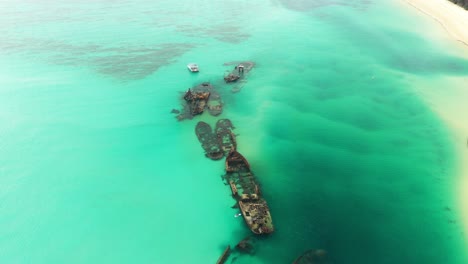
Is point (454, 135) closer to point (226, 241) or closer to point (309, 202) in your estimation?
point (309, 202)

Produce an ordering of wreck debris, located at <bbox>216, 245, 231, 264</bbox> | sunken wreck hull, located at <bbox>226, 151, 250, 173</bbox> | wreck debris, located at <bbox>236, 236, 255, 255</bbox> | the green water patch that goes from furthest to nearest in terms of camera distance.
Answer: sunken wreck hull, located at <bbox>226, 151, 250, 173</bbox> < the green water patch < wreck debris, located at <bbox>236, 236, 255, 255</bbox> < wreck debris, located at <bbox>216, 245, 231, 264</bbox>

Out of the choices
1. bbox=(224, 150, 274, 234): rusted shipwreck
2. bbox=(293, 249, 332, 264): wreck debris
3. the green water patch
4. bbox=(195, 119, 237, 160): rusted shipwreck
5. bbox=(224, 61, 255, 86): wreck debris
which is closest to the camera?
bbox=(293, 249, 332, 264): wreck debris

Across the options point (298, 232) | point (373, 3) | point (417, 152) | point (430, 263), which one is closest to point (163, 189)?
point (298, 232)

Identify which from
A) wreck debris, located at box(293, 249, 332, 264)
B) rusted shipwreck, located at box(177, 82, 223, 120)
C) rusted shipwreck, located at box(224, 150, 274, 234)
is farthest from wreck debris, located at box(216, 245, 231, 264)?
rusted shipwreck, located at box(177, 82, 223, 120)

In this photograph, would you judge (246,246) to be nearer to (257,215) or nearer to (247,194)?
(257,215)

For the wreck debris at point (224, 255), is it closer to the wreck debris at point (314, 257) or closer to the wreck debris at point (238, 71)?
the wreck debris at point (314, 257)

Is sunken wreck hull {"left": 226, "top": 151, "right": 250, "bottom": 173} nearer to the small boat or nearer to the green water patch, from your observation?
the green water patch
